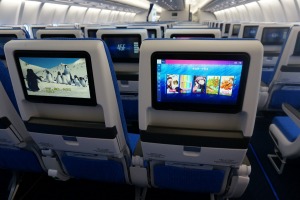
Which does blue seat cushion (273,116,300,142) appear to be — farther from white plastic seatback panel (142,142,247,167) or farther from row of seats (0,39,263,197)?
white plastic seatback panel (142,142,247,167)

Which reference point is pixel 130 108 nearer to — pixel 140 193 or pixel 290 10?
pixel 140 193

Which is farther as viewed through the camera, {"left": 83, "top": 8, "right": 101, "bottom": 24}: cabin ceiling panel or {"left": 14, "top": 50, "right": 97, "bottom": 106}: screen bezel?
{"left": 83, "top": 8, "right": 101, "bottom": 24}: cabin ceiling panel

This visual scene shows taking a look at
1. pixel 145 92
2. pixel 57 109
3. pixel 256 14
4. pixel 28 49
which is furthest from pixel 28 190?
pixel 256 14

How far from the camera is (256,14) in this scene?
19906mm

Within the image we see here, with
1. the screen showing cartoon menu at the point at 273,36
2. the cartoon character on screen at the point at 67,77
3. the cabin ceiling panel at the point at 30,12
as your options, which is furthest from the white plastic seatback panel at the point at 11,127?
the cabin ceiling panel at the point at 30,12

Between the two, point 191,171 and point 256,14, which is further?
point 256,14

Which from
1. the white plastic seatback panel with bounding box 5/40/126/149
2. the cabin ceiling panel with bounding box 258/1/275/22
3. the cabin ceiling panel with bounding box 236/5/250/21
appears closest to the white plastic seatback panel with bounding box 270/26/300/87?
the white plastic seatback panel with bounding box 5/40/126/149

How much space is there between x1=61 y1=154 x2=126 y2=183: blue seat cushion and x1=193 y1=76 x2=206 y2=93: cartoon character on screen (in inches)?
36.5

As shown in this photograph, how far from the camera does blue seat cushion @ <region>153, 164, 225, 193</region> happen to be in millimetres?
1545

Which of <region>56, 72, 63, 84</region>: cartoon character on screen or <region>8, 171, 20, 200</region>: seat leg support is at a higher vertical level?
<region>56, 72, 63, 84</region>: cartoon character on screen

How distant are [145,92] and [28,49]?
78 centimetres

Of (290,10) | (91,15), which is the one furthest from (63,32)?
(91,15)

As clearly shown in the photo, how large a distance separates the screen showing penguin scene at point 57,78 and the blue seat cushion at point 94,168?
2.02 ft

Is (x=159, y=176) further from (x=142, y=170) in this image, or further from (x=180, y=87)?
(x=180, y=87)
